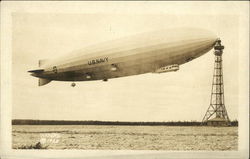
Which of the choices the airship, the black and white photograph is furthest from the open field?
the airship

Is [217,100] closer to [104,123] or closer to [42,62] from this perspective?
[104,123]

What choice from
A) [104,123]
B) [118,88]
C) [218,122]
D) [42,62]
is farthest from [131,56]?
[218,122]

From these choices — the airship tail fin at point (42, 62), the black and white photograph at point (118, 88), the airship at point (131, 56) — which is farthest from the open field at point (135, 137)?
the airship tail fin at point (42, 62)

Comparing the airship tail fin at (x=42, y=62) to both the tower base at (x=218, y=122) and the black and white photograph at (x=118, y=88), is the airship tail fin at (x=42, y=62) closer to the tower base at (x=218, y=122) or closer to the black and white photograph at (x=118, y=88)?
the black and white photograph at (x=118, y=88)

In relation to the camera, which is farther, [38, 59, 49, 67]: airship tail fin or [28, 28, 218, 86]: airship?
[38, 59, 49, 67]: airship tail fin

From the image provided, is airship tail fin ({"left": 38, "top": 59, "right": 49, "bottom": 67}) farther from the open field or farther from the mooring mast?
the mooring mast

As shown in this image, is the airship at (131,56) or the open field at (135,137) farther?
the open field at (135,137)

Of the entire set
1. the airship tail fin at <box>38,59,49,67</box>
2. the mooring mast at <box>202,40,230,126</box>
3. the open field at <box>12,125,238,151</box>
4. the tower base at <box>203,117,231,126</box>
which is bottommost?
the open field at <box>12,125,238,151</box>

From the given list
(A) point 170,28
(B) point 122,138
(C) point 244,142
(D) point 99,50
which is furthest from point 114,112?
(C) point 244,142
